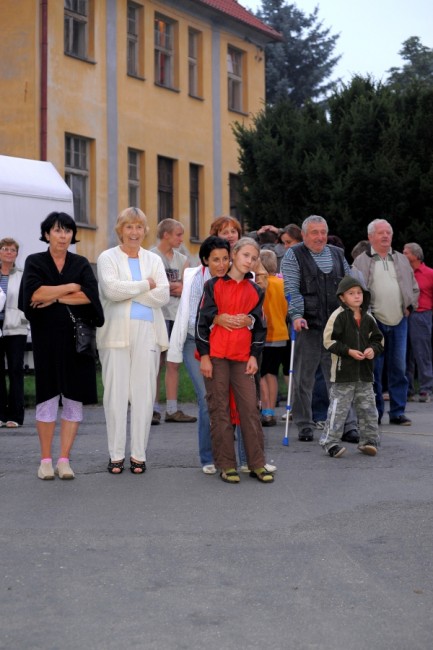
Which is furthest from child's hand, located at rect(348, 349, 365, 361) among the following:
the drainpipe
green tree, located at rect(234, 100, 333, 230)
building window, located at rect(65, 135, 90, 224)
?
building window, located at rect(65, 135, 90, 224)

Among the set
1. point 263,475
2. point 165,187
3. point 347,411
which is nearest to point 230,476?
point 263,475

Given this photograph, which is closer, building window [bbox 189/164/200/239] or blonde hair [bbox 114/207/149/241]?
blonde hair [bbox 114/207/149/241]

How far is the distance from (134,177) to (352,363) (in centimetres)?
2122

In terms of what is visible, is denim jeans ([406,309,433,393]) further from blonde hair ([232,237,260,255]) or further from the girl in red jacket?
blonde hair ([232,237,260,255])

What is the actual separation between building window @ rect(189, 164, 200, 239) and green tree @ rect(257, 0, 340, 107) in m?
21.6

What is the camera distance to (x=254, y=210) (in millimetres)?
23766

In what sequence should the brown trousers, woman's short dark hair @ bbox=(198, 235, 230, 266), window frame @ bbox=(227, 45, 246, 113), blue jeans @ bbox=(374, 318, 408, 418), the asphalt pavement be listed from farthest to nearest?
window frame @ bbox=(227, 45, 246, 113) < blue jeans @ bbox=(374, 318, 408, 418) < woman's short dark hair @ bbox=(198, 235, 230, 266) < the brown trousers < the asphalt pavement

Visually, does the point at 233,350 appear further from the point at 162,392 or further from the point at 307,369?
the point at 162,392

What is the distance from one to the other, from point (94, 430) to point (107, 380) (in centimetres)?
325

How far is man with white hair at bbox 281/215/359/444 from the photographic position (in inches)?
448

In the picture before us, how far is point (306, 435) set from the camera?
1140 centimetres

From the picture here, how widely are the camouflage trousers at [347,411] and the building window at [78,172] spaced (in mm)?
18782

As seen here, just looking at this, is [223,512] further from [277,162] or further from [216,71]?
[216,71]

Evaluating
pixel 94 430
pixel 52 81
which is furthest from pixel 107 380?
pixel 52 81
